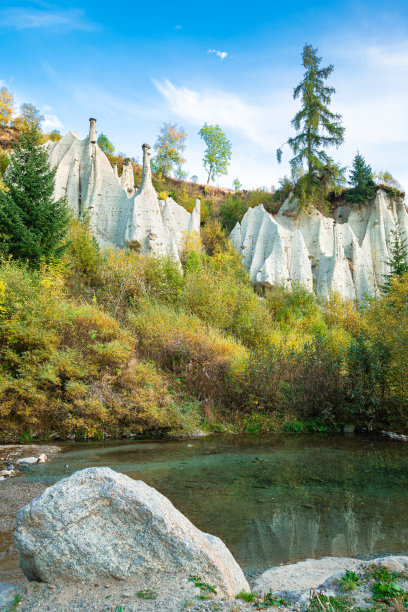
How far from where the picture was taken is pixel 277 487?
8.83m

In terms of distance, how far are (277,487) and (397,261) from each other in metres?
26.7

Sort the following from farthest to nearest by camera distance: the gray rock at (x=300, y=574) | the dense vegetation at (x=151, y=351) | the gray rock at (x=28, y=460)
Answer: the dense vegetation at (x=151, y=351) < the gray rock at (x=28, y=460) < the gray rock at (x=300, y=574)

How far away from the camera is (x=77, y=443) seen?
1293 centimetres

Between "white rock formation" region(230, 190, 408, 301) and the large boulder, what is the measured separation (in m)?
27.7

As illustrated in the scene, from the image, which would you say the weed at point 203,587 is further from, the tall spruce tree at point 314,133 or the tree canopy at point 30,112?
the tree canopy at point 30,112

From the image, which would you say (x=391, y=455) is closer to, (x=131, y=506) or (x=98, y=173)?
(x=131, y=506)

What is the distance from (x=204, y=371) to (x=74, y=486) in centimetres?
1346

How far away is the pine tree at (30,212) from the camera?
18812 millimetres

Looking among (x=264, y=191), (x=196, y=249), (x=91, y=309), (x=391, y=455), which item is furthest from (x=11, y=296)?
(x=264, y=191)

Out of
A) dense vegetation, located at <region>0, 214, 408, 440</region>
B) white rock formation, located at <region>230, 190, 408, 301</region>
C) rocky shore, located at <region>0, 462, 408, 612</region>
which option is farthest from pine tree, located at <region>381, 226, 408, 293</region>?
rocky shore, located at <region>0, 462, 408, 612</region>

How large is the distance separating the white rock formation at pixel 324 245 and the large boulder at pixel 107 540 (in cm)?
2775

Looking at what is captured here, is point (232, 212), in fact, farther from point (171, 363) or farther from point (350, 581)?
point (350, 581)

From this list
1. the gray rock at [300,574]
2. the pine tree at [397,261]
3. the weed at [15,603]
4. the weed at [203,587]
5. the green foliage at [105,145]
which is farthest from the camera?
the green foliage at [105,145]

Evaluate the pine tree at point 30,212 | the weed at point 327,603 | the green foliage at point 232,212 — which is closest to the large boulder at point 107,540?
the weed at point 327,603
